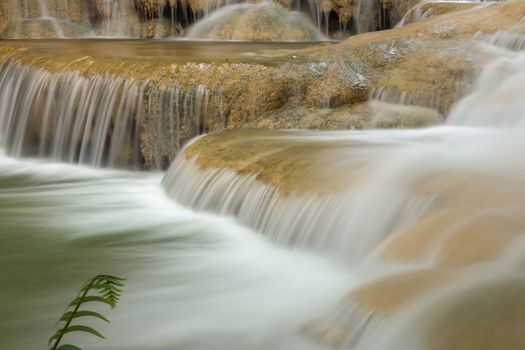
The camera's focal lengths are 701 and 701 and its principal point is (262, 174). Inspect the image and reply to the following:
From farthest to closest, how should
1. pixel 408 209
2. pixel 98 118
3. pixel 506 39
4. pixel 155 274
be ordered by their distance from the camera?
1. pixel 98 118
2. pixel 506 39
3. pixel 155 274
4. pixel 408 209

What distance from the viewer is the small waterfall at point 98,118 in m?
8.19

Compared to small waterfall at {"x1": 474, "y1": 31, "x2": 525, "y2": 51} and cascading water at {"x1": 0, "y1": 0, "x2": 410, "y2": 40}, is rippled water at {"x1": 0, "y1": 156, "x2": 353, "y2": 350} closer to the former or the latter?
small waterfall at {"x1": 474, "y1": 31, "x2": 525, "y2": 51}

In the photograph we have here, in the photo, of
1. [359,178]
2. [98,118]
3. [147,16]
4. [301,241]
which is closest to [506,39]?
[359,178]

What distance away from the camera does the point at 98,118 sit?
8.59 m

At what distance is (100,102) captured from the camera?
8.66m

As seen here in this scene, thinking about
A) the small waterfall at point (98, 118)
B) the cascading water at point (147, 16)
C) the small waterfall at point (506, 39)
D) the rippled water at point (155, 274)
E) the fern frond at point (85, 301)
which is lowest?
the rippled water at point (155, 274)

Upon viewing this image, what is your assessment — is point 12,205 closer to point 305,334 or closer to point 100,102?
point 100,102

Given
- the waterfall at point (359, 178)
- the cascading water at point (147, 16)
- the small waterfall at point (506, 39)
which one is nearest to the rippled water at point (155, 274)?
the waterfall at point (359, 178)

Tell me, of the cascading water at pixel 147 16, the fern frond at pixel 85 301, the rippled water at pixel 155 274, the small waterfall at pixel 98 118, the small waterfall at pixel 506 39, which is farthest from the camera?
the cascading water at pixel 147 16

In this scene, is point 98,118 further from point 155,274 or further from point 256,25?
point 256,25

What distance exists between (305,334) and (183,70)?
206 inches

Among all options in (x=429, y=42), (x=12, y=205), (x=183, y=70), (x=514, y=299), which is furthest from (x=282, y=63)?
(x=514, y=299)

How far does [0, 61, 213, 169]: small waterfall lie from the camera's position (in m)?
8.19

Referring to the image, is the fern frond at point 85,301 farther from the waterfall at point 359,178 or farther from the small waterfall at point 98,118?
the small waterfall at point 98,118
